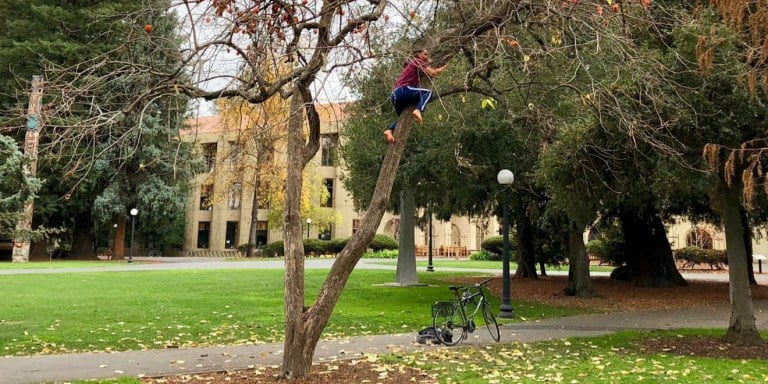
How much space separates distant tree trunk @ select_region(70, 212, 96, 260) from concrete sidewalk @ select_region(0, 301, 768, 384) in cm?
3703

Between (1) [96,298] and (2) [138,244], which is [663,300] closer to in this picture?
(1) [96,298]

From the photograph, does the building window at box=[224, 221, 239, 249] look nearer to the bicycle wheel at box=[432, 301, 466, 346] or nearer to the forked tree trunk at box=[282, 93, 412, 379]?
the bicycle wheel at box=[432, 301, 466, 346]

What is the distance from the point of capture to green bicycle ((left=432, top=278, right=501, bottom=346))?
928 centimetres

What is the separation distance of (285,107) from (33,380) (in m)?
4.73

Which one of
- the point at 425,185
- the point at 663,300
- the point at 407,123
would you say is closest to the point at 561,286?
the point at 663,300

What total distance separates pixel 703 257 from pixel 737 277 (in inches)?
1287

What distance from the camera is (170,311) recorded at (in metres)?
13.5

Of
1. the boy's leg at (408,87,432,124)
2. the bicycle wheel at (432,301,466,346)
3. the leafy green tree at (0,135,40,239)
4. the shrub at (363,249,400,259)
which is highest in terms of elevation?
the boy's leg at (408,87,432,124)

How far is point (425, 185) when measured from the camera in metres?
18.9

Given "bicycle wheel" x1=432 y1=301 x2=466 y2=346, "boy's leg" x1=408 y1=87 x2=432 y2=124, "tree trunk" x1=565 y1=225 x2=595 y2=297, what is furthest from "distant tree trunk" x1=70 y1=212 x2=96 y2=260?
"boy's leg" x1=408 y1=87 x2=432 y2=124

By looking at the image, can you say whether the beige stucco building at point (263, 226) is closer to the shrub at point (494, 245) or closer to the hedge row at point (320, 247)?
the hedge row at point (320, 247)

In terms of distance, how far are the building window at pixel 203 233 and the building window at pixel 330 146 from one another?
34.6 meters

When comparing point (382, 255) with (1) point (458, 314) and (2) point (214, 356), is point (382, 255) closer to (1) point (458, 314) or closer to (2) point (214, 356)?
(1) point (458, 314)

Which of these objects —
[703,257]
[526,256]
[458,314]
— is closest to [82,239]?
[526,256]
